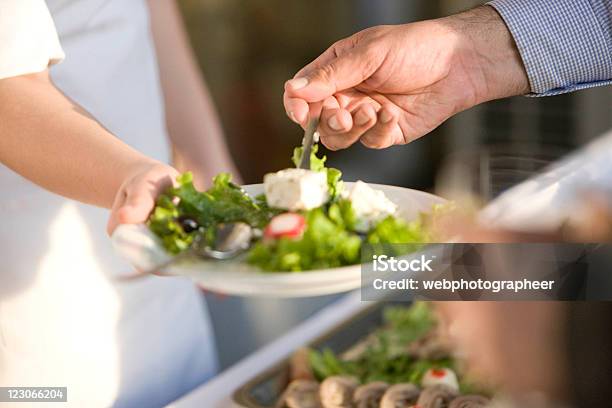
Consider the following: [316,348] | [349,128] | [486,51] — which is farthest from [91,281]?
[486,51]

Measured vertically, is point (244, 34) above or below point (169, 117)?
above

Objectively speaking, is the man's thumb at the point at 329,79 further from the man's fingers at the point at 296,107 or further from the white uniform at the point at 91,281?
the white uniform at the point at 91,281

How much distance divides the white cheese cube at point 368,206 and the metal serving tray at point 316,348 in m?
0.51

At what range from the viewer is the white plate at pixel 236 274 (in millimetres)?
863

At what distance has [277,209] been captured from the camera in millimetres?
1073

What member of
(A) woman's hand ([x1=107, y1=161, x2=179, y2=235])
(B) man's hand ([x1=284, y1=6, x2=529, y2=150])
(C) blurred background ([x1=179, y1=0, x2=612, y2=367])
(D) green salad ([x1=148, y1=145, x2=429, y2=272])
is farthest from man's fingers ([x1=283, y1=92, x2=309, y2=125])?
(C) blurred background ([x1=179, y1=0, x2=612, y2=367])

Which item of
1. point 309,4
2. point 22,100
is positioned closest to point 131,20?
point 22,100

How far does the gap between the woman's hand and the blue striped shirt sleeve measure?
740 mm

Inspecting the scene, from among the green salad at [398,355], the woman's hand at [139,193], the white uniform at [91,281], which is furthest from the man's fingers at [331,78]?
the green salad at [398,355]

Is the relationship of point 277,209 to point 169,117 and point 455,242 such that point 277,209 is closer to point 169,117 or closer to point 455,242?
point 455,242

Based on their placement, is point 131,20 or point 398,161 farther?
point 398,161

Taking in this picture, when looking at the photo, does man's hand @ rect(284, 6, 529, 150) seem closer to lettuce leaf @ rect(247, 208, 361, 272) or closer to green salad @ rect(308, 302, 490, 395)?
lettuce leaf @ rect(247, 208, 361, 272)

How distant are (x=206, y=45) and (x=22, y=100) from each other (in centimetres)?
363

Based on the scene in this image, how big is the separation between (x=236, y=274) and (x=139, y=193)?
0.18 meters
